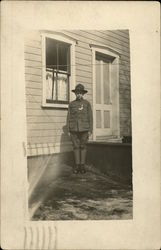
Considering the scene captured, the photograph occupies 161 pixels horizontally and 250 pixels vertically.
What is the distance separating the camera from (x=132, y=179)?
4.36 ft

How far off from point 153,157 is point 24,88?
0.68m

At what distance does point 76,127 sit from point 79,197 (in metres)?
0.34

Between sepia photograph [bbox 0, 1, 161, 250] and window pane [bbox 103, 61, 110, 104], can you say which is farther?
window pane [bbox 103, 61, 110, 104]

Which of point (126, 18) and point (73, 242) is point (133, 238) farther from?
point (126, 18)

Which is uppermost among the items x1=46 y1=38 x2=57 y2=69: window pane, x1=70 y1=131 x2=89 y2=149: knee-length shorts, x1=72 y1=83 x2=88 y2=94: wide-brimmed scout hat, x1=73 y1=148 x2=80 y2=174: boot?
x1=46 y1=38 x2=57 y2=69: window pane

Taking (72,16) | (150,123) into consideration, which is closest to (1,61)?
(72,16)

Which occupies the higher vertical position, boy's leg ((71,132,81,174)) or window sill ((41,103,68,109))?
window sill ((41,103,68,109))

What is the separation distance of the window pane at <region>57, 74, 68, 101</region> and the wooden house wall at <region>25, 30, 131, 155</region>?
0.20ft

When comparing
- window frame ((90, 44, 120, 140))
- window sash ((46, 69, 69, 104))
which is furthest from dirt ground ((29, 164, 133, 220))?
window sash ((46, 69, 69, 104))

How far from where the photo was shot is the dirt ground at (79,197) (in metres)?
1.34

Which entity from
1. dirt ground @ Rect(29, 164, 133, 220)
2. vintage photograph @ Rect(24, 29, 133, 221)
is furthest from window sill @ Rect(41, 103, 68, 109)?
dirt ground @ Rect(29, 164, 133, 220)

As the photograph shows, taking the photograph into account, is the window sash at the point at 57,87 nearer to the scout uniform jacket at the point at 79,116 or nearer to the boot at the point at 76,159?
the scout uniform jacket at the point at 79,116

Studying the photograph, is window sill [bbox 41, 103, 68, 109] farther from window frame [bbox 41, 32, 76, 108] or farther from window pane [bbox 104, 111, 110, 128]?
window pane [bbox 104, 111, 110, 128]

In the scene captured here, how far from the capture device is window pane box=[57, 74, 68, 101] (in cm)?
135
